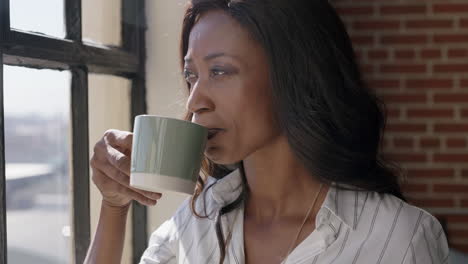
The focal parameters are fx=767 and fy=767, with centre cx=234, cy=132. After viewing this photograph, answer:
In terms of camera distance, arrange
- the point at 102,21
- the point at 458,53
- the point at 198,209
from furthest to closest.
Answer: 1. the point at 458,53
2. the point at 102,21
3. the point at 198,209

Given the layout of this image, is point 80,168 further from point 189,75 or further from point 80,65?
point 189,75

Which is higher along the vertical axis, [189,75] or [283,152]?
[189,75]

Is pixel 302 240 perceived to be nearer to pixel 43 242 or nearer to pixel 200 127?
pixel 200 127

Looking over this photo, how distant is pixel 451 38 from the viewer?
248 cm

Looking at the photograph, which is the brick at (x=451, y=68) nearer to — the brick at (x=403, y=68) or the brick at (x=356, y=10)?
the brick at (x=403, y=68)

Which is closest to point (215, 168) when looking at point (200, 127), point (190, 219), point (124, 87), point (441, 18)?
point (190, 219)

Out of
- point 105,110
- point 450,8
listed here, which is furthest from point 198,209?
point 450,8

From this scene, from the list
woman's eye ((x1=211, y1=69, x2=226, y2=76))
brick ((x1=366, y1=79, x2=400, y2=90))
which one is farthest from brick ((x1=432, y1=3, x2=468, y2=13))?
woman's eye ((x1=211, y1=69, x2=226, y2=76))

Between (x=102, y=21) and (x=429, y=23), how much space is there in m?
1.35

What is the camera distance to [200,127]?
0.82 m

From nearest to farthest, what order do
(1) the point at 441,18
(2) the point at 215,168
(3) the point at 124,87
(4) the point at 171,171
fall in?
(4) the point at 171,171 < (2) the point at 215,168 < (3) the point at 124,87 < (1) the point at 441,18

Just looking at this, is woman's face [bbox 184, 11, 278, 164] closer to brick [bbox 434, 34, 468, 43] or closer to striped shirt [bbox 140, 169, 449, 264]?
striped shirt [bbox 140, 169, 449, 264]

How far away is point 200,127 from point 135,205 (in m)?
0.87

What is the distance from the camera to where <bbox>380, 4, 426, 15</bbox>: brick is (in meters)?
2.50
